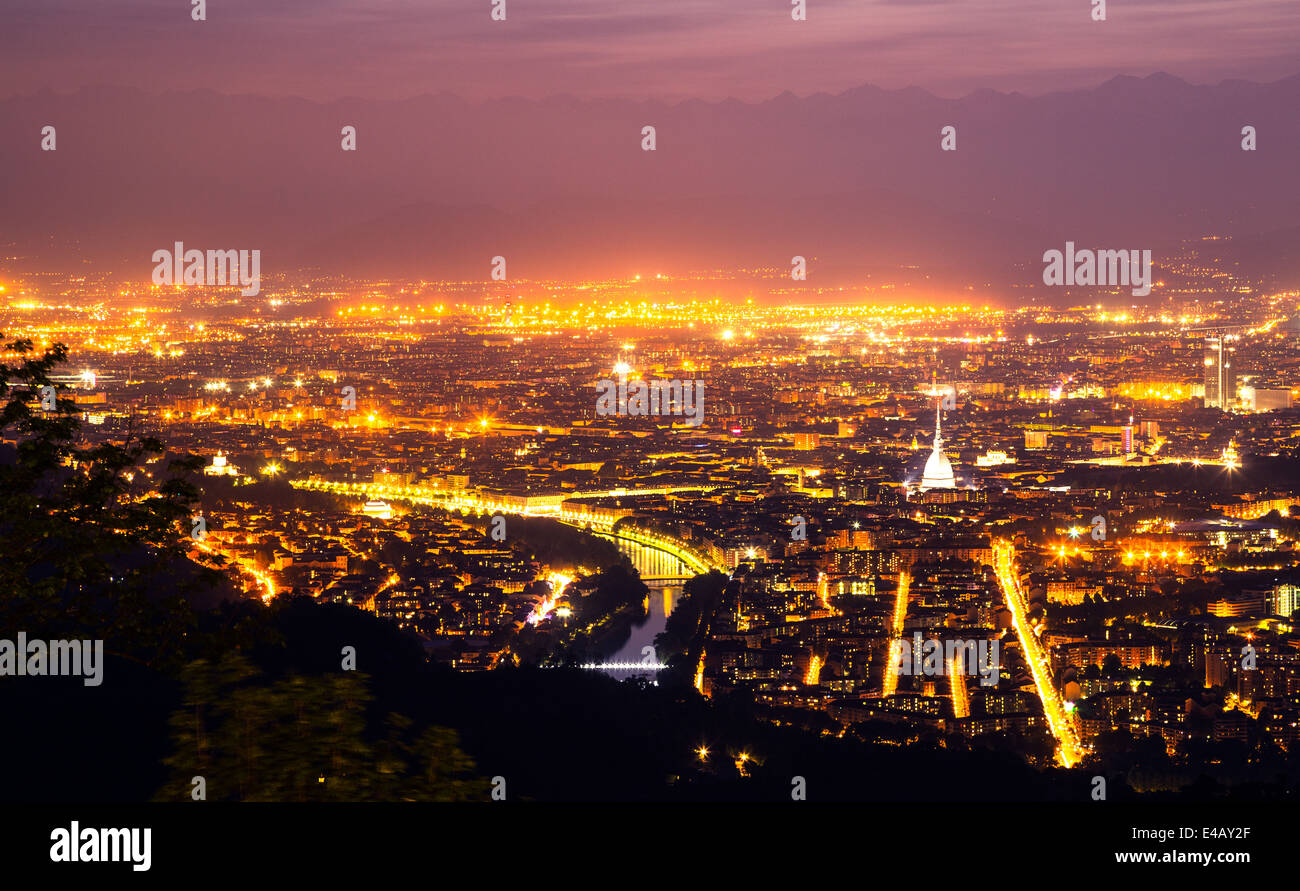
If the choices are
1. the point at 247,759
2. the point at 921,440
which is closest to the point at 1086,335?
the point at 921,440

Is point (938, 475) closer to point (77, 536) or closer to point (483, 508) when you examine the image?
point (483, 508)

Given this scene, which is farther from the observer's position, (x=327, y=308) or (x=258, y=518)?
(x=327, y=308)

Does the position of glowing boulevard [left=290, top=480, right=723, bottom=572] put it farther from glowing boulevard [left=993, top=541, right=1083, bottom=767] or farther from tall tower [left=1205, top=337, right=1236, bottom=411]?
tall tower [left=1205, top=337, right=1236, bottom=411]

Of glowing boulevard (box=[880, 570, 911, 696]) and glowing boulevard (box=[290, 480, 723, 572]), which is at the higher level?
glowing boulevard (box=[290, 480, 723, 572])

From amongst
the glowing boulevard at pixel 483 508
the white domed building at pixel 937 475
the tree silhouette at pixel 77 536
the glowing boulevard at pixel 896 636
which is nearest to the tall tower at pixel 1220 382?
the white domed building at pixel 937 475

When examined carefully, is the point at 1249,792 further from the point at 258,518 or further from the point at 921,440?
the point at 921,440

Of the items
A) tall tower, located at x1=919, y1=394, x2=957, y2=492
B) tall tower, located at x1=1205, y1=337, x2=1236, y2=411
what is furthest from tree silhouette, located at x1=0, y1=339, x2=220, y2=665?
tall tower, located at x1=1205, y1=337, x2=1236, y2=411

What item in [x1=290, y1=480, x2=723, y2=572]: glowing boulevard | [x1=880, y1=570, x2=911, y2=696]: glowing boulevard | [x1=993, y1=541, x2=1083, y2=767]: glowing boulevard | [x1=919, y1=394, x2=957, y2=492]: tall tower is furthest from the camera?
[x1=919, y1=394, x2=957, y2=492]: tall tower

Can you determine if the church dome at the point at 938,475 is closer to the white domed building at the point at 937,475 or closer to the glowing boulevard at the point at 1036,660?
the white domed building at the point at 937,475
